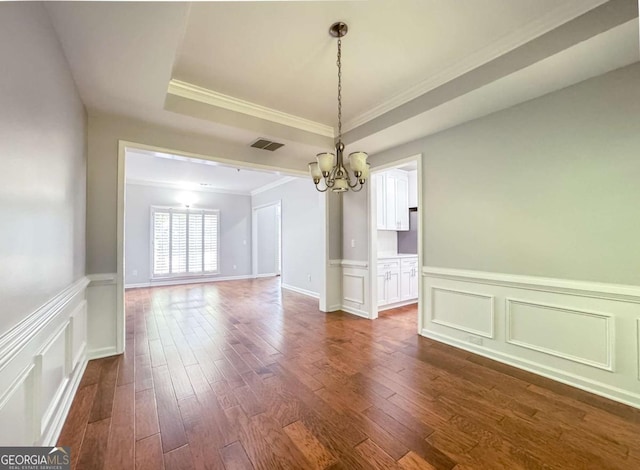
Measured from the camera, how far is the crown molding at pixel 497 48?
73.0 inches

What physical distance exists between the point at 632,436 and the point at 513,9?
9.62ft

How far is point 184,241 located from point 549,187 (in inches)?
314

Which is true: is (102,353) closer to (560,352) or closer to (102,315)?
(102,315)

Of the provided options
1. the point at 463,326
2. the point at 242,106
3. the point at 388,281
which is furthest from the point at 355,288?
the point at 242,106

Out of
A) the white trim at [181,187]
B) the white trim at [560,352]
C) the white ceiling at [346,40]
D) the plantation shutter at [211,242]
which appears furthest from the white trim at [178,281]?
the white trim at [560,352]

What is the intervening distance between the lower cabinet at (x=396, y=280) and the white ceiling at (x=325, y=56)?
2.34 meters

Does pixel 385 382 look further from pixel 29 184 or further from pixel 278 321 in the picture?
pixel 29 184

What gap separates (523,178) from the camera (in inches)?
103

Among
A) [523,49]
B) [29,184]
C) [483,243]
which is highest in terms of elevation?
[523,49]

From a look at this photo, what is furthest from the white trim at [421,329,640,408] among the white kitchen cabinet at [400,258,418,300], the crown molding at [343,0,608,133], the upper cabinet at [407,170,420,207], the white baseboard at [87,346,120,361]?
the white baseboard at [87,346,120,361]

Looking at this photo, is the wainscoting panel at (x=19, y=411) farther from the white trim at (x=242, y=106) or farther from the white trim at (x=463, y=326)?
the white trim at (x=463, y=326)

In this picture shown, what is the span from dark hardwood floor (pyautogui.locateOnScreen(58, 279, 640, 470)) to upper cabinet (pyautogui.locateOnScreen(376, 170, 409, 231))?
242 centimetres

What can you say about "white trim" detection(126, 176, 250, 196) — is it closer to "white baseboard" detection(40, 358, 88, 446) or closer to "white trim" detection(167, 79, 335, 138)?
"white trim" detection(167, 79, 335, 138)

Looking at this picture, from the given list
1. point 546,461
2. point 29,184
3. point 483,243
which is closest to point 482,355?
point 483,243
